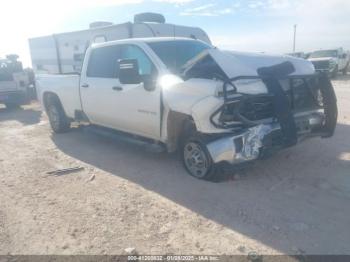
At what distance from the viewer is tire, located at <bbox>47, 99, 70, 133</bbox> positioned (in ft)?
25.0

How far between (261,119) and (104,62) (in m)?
3.21

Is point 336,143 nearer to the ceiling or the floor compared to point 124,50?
nearer to the floor

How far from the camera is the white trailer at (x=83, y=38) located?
872 centimetres

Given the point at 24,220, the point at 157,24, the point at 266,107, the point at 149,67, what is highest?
the point at 157,24

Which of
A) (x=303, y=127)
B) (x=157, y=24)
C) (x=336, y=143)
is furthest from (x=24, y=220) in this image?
(x=157, y=24)

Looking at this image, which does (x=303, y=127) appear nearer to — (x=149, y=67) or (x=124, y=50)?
(x=149, y=67)

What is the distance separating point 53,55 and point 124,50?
9.13 meters

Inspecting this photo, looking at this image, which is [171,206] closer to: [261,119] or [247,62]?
[261,119]

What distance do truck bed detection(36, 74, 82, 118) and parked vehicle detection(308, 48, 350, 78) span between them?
17.6 meters

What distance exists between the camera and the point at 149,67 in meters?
4.90

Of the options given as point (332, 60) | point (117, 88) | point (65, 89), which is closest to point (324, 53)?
point (332, 60)

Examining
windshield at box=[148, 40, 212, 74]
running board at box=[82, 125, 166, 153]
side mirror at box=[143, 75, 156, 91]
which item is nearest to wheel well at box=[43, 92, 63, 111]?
running board at box=[82, 125, 166, 153]

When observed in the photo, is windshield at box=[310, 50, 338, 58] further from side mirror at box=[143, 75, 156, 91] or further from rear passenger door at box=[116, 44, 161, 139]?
side mirror at box=[143, 75, 156, 91]

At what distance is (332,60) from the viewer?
68.9 feet
